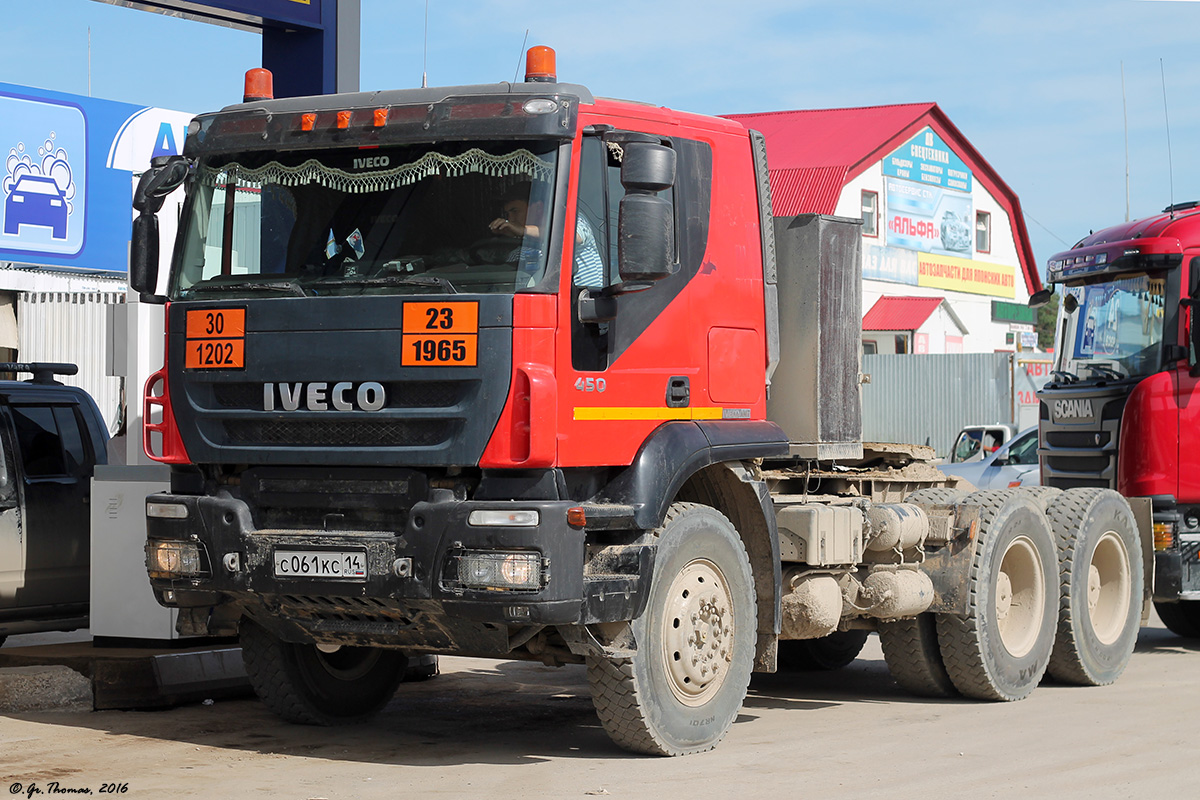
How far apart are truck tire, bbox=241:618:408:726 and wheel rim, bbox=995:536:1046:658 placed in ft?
13.3

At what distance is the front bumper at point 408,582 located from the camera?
692 cm

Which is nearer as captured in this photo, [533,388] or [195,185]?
[533,388]

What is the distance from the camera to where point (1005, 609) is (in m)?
10.1

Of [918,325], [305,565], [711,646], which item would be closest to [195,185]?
[305,565]

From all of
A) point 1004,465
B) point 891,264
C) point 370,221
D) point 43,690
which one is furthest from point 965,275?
point 370,221

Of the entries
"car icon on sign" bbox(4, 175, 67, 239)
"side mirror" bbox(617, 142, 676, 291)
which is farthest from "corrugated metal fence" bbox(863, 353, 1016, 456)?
"side mirror" bbox(617, 142, 676, 291)

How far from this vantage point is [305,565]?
24.0 feet

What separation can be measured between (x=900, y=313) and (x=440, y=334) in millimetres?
36069

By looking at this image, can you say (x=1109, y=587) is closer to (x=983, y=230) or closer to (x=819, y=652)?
(x=819, y=652)

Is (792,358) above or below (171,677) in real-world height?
above

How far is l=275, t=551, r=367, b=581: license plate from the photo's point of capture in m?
7.20

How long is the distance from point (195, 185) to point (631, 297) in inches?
92.4

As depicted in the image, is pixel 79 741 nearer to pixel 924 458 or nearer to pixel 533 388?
pixel 533 388

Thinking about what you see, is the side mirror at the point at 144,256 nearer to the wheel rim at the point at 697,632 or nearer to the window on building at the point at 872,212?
the wheel rim at the point at 697,632
